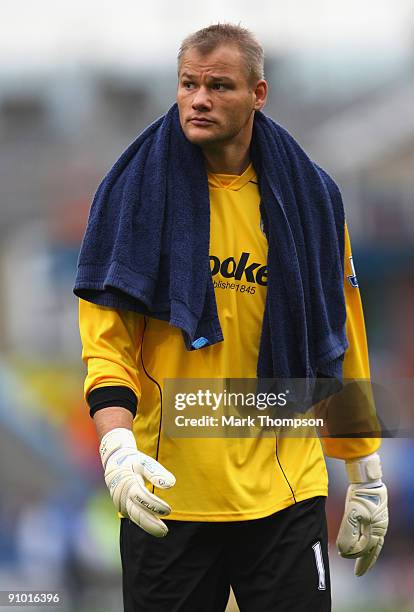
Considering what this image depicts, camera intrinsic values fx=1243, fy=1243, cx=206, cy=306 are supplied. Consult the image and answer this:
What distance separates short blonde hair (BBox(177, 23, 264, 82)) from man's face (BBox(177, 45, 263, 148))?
0.01 m

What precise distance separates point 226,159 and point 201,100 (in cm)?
22

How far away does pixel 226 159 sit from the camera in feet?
10.6

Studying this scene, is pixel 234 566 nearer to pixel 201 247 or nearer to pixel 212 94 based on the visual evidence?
pixel 201 247

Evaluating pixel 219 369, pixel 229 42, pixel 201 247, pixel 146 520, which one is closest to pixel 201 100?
pixel 229 42

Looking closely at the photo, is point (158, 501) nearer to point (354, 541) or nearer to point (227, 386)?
point (227, 386)

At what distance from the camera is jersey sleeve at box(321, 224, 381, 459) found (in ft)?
11.2


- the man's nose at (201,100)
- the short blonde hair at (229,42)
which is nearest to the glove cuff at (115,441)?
the man's nose at (201,100)

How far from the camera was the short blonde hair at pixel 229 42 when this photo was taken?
3094 mm

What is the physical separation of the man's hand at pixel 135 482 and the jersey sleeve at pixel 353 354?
789 millimetres

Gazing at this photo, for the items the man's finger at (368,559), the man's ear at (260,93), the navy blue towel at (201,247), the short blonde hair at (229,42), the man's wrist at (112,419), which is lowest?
the man's finger at (368,559)

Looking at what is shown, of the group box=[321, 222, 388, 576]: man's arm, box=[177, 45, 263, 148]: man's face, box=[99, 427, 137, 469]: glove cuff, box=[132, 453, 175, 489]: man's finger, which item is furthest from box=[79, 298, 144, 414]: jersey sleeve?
box=[321, 222, 388, 576]: man's arm

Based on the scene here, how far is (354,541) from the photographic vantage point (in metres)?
3.38

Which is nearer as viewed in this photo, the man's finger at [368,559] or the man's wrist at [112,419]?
the man's wrist at [112,419]

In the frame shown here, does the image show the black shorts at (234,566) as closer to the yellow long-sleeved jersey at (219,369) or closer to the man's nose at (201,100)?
the yellow long-sleeved jersey at (219,369)
